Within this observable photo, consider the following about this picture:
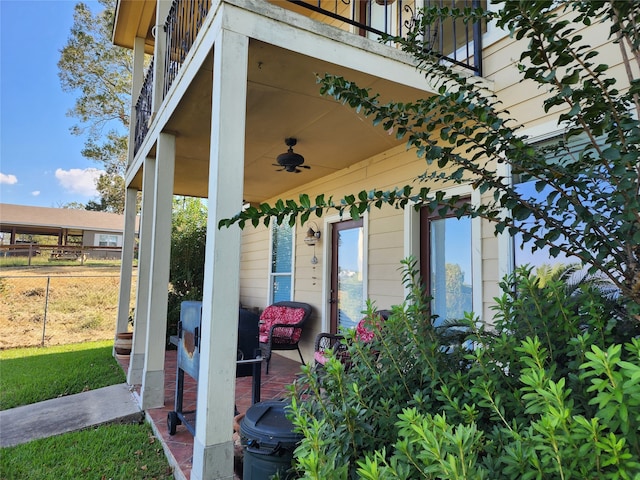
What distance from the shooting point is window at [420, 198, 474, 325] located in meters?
3.40

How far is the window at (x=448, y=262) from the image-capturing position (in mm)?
3402

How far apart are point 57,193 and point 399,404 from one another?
1206 inches

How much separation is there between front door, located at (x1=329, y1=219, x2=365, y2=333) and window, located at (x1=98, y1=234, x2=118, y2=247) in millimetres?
24874

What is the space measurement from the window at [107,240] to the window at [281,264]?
2294 cm

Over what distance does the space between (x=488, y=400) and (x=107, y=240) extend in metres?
29.1

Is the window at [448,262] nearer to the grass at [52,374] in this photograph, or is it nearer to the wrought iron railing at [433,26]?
the wrought iron railing at [433,26]

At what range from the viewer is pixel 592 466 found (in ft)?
2.29

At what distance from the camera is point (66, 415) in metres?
3.77

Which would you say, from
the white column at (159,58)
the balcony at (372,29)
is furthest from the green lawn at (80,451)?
the white column at (159,58)

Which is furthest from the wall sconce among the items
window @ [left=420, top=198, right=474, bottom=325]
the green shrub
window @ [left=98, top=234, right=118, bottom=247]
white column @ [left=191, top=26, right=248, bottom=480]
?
window @ [left=98, top=234, right=118, bottom=247]

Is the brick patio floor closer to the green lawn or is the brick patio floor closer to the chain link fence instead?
the green lawn

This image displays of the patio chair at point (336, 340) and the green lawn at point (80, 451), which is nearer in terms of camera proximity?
the green lawn at point (80, 451)

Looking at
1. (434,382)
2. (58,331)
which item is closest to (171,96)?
(434,382)

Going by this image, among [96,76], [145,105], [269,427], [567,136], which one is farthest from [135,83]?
[96,76]
